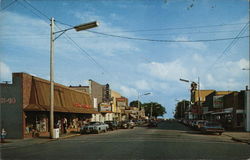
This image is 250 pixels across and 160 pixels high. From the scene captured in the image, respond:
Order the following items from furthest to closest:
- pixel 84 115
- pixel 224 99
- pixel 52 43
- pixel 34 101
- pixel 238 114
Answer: pixel 224 99
pixel 84 115
pixel 238 114
pixel 34 101
pixel 52 43

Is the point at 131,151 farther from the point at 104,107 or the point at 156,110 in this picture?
the point at 156,110

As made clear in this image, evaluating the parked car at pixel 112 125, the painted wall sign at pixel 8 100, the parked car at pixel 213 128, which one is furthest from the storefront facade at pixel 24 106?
Result: the parked car at pixel 213 128

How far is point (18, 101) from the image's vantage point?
25.8 m

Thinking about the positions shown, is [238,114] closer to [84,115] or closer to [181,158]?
[84,115]

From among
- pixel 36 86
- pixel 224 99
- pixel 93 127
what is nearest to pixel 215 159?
pixel 36 86

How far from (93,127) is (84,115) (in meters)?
12.7

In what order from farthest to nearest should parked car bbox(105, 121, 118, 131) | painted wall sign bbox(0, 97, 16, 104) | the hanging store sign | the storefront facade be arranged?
the hanging store sign → parked car bbox(105, 121, 118, 131) → painted wall sign bbox(0, 97, 16, 104) → the storefront facade

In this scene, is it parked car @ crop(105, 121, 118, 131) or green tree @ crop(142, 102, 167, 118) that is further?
green tree @ crop(142, 102, 167, 118)

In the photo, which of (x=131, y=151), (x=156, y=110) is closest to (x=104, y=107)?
(x=131, y=151)

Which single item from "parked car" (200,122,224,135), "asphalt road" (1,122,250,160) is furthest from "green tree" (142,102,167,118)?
"asphalt road" (1,122,250,160)

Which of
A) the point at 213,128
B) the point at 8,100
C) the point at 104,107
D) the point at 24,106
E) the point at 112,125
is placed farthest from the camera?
the point at 104,107

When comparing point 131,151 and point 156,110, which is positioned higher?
point 131,151

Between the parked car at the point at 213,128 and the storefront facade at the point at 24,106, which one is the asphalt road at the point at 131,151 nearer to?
the storefront facade at the point at 24,106

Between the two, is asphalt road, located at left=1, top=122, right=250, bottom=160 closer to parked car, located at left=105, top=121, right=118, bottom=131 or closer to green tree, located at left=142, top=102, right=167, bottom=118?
parked car, located at left=105, top=121, right=118, bottom=131
